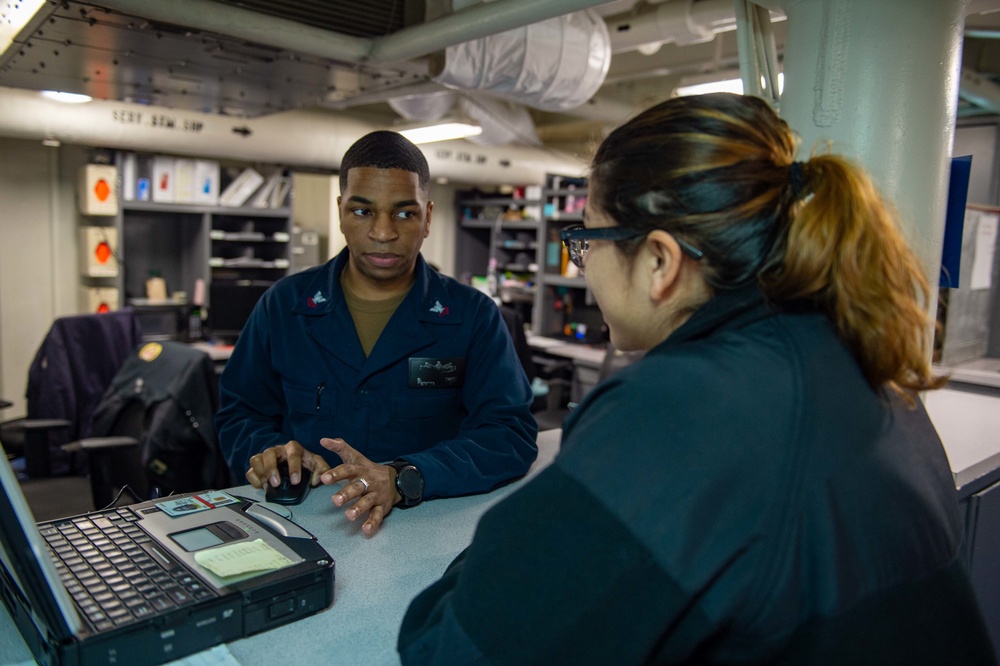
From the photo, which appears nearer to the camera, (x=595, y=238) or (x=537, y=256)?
(x=595, y=238)

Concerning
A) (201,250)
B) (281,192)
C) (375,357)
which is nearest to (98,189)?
(201,250)

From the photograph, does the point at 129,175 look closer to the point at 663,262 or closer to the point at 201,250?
the point at 201,250

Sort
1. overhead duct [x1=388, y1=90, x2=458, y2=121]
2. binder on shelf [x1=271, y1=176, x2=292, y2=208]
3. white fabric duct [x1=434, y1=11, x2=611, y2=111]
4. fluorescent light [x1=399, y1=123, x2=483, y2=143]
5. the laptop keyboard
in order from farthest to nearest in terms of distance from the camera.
A: binder on shelf [x1=271, y1=176, x2=292, y2=208] → fluorescent light [x1=399, y1=123, x2=483, y2=143] → overhead duct [x1=388, y1=90, x2=458, y2=121] → white fabric duct [x1=434, y1=11, x2=611, y2=111] → the laptop keyboard

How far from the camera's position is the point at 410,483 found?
129cm

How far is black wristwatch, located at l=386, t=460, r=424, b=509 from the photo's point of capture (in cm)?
128

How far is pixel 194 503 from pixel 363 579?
333 mm

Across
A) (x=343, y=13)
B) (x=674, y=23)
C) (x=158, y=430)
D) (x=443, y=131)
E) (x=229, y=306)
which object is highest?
(x=674, y=23)

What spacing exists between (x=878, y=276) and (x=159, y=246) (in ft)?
19.8

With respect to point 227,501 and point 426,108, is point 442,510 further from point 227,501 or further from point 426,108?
point 426,108

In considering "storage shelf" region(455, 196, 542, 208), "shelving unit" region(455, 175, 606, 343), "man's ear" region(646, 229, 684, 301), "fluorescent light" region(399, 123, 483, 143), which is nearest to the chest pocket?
"man's ear" region(646, 229, 684, 301)

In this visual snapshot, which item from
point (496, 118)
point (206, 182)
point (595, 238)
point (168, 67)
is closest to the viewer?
point (595, 238)

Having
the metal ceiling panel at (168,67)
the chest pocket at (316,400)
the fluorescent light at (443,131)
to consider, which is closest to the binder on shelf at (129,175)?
the fluorescent light at (443,131)

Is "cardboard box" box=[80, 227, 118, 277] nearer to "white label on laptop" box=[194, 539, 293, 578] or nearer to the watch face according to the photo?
the watch face

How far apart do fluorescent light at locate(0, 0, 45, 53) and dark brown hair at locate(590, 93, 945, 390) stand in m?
1.72
